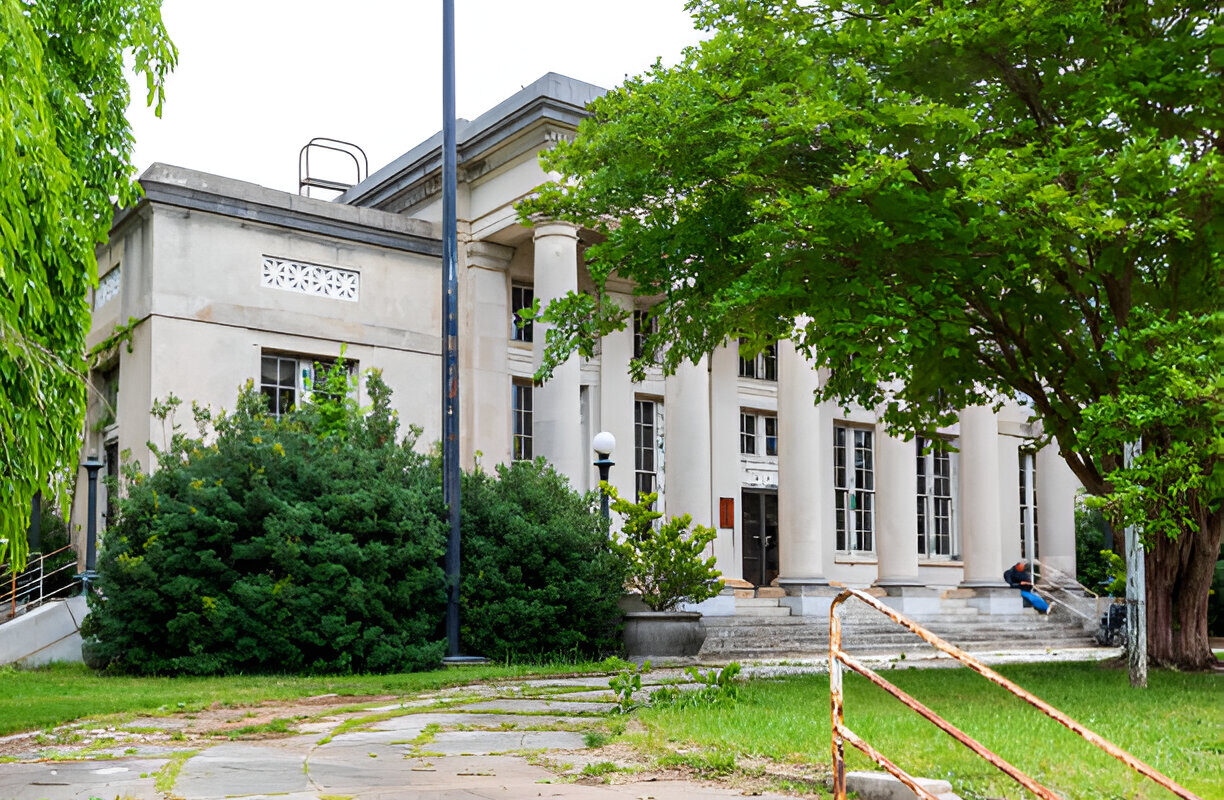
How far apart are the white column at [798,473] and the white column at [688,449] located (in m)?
2.00

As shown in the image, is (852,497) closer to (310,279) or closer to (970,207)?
(310,279)

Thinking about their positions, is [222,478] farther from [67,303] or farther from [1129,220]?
[1129,220]

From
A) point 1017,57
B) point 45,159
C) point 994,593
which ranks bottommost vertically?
point 994,593

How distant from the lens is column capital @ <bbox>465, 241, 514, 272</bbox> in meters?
26.4

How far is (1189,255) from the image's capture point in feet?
45.2

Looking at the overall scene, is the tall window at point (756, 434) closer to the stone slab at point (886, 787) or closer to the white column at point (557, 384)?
the white column at point (557, 384)

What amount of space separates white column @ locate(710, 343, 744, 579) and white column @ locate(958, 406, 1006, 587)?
5.53 m

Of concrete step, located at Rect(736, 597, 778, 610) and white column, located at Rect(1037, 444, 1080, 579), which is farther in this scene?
white column, located at Rect(1037, 444, 1080, 579)

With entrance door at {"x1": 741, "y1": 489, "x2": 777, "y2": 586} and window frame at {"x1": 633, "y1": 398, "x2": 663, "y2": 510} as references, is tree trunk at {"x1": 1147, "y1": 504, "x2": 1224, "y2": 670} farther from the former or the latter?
entrance door at {"x1": 741, "y1": 489, "x2": 777, "y2": 586}

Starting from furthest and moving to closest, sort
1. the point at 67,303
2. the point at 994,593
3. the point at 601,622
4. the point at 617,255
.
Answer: the point at 994,593
the point at 601,622
the point at 617,255
the point at 67,303

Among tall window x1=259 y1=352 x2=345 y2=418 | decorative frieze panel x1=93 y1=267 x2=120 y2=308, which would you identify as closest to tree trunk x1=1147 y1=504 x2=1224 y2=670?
tall window x1=259 y1=352 x2=345 y2=418

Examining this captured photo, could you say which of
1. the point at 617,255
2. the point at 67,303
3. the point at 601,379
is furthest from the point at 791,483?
the point at 67,303

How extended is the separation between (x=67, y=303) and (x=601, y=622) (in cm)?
1045

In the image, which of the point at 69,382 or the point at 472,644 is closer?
the point at 69,382
